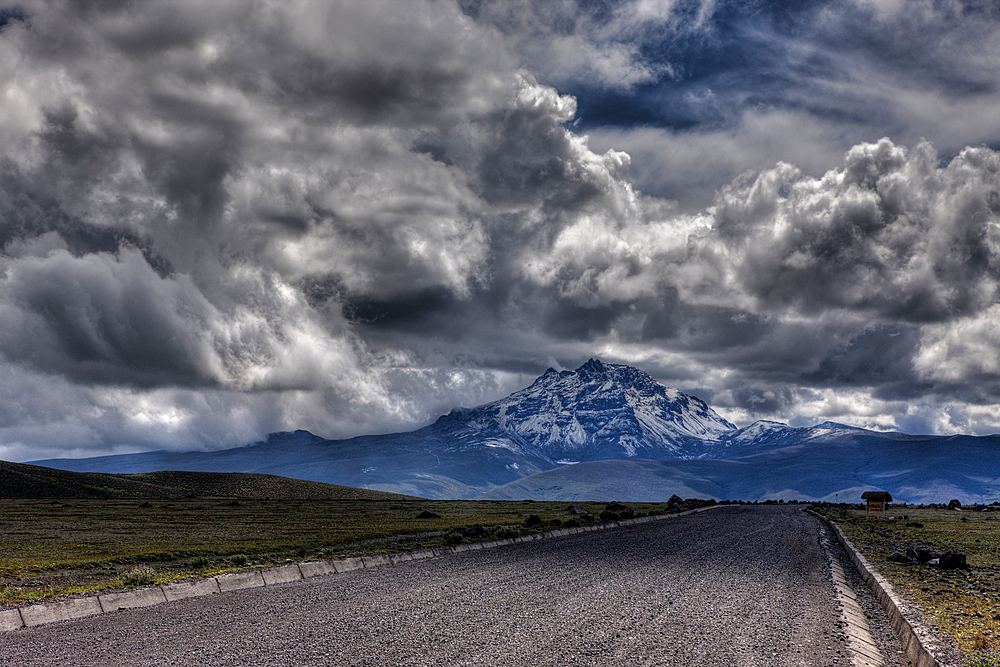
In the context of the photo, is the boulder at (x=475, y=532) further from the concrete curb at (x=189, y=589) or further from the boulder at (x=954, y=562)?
the boulder at (x=954, y=562)

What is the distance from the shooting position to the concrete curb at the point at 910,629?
11414 millimetres

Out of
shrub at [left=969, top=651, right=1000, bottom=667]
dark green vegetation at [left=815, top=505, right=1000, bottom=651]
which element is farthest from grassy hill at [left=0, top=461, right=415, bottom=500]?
shrub at [left=969, top=651, right=1000, bottom=667]

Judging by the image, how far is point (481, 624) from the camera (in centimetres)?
1295

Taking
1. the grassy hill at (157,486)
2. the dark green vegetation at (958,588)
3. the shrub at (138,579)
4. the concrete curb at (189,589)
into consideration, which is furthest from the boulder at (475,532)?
the grassy hill at (157,486)

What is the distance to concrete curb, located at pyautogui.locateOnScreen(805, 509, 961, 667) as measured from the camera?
11.4 metres

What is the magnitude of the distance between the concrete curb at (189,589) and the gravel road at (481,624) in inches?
29.2

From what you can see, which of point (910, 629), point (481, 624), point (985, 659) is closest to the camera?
point (985, 659)

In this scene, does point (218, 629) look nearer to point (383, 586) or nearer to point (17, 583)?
point (383, 586)

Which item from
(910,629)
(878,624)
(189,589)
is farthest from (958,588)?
(189,589)

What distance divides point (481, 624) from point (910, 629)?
331 inches

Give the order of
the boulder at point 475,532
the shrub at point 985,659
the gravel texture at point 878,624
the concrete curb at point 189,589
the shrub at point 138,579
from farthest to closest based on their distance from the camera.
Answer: the boulder at point 475,532 < the shrub at point 138,579 < the concrete curb at point 189,589 < the gravel texture at point 878,624 < the shrub at point 985,659

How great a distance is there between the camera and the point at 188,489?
13650 centimetres

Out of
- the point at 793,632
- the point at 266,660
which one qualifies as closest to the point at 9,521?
the point at 266,660

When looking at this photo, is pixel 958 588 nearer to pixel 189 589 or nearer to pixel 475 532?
pixel 189 589
